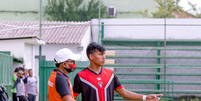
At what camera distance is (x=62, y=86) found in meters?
3.76

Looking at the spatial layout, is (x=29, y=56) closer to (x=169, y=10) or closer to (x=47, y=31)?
(x=47, y=31)

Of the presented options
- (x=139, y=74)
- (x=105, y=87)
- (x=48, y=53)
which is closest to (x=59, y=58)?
(x=105, y=87)

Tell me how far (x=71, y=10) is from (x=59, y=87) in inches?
380

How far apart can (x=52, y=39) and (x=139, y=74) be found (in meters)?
4.75

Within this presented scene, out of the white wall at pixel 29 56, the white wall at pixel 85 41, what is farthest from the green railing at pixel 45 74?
the white wall at pixel 85 41

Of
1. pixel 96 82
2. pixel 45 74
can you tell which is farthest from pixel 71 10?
pixel 96 82

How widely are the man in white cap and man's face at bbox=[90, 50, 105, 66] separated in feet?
0.73

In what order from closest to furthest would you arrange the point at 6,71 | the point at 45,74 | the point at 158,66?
the point at 6,71
the point at 45,74
the point at 158,66

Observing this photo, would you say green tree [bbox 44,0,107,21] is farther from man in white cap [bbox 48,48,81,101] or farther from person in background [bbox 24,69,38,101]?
man in white cap [bbox 48,48,81,101]

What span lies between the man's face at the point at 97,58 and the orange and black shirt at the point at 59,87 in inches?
19.0

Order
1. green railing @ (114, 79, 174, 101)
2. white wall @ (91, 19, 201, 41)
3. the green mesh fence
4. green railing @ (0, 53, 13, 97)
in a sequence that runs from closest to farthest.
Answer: green railing @ (0, 53, 13, 97)
green railing @ (114, 79, 174, 101)
the green mesh fence
white wall @ (91, 19, 201, 41)

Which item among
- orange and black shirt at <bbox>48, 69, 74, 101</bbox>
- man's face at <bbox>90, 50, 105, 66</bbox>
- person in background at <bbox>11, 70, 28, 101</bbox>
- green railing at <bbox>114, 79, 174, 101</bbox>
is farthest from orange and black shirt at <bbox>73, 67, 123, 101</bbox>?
green railing at <bbox>114, 79, 174, 101</bbox>

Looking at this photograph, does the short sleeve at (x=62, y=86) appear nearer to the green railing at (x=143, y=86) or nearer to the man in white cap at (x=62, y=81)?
the man in white cap at (x=62, y=81)

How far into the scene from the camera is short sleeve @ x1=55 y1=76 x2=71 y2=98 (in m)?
3.73
